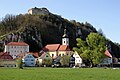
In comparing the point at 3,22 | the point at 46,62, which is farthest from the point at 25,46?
the point at 3,22

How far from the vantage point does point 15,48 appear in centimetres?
14425

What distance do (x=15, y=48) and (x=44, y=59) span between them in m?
19.8

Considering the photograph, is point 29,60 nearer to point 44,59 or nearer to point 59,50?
point 44,59

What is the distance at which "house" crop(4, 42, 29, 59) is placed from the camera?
5630 inches

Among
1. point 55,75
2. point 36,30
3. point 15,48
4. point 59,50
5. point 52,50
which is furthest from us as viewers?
point 36,30

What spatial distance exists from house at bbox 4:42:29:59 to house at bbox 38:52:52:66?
9444 millimetres

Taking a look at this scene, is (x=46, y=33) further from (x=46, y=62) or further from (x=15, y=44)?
(x=46, y=62)

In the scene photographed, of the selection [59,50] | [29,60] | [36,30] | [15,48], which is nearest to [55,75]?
[29,60]

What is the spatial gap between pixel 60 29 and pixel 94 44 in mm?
86641

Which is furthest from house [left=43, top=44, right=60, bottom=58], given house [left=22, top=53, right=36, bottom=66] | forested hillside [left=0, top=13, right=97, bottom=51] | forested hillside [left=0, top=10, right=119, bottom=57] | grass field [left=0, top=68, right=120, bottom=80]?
grass field [left=0, top=68, right=120, bottom=80]

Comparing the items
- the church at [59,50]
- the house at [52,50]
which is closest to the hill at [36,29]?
the house at [52,50]

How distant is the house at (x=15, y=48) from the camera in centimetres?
14300

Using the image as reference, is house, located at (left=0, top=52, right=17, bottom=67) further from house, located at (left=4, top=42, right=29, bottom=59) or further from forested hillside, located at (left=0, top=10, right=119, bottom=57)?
forested hillside, located at (left=0, top=10, right=119, bottom=57)

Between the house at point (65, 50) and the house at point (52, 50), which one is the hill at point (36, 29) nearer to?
the house at point (52, 50)
